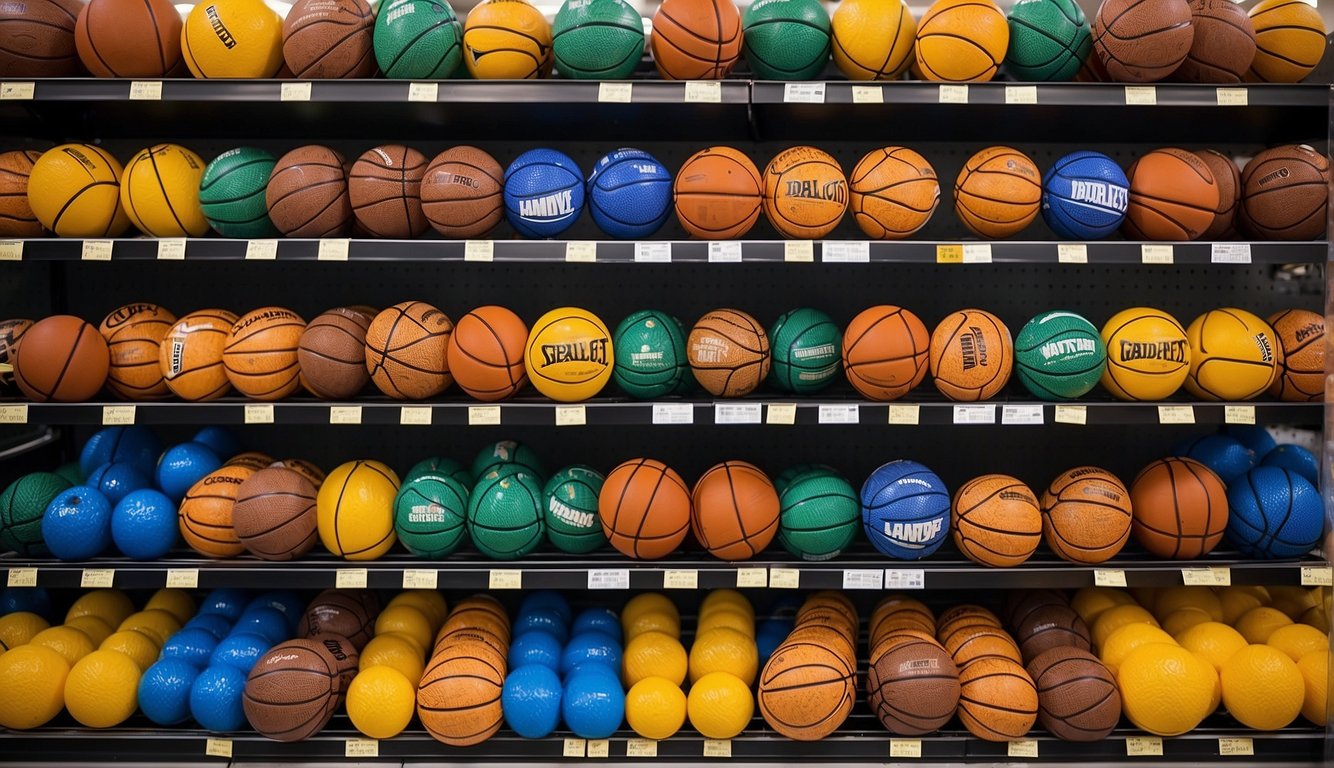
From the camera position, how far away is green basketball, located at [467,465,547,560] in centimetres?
279

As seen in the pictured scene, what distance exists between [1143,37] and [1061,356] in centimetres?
113

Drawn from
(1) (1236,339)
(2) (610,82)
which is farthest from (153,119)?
(1) (1236,339)

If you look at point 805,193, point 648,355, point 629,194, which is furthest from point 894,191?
point 648,355

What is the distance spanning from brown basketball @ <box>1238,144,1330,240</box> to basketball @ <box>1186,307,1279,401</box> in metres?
0.35

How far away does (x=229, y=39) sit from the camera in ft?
9.02

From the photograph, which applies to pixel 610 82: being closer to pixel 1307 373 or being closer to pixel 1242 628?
pixel 1307 373

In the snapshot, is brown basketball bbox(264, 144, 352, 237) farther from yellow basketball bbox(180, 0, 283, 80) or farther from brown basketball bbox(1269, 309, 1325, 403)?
brown basketball bbox(1269, 309, 1325, 403)

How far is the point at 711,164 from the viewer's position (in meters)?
2.71

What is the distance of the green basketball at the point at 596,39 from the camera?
271 cm

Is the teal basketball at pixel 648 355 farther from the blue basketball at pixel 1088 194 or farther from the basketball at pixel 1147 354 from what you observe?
the basketball at pixel 1147 354

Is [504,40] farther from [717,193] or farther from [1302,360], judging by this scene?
[1302,360]

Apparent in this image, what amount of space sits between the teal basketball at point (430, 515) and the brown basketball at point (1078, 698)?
6.98 ft

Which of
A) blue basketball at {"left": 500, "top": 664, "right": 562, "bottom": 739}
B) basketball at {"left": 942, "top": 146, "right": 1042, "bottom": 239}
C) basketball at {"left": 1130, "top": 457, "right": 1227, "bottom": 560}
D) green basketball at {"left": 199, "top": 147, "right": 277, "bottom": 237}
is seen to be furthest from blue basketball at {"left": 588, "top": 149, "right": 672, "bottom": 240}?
basketball at {"left": 1130, "top": 457, "right": 1227, "bottom": 560}

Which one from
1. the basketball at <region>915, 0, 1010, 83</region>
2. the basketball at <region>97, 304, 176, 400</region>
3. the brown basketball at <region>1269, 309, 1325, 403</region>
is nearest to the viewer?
the basketball at <region>915, 0, 1010, 83</region>
